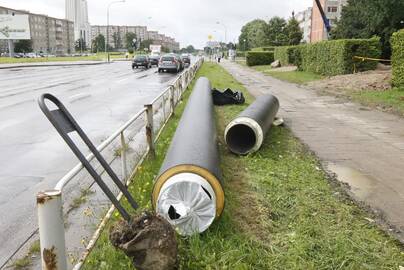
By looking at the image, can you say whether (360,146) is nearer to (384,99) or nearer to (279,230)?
(279,230)

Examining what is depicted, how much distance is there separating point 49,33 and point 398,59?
173836mm

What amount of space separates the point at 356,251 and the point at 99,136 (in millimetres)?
6940

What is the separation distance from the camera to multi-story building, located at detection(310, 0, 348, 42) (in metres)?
100

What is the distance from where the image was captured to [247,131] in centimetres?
836

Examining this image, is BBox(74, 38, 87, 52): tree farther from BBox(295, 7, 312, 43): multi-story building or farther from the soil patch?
the soil patch

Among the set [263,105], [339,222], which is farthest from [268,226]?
[263,105]

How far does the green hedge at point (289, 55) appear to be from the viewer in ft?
121

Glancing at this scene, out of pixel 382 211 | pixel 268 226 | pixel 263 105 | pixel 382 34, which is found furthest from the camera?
pixel 382 34

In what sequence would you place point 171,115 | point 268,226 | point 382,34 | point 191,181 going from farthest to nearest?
point 382,34 → point 171,115 → point 268,226 → point 191,181

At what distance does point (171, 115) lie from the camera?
12.3 meters

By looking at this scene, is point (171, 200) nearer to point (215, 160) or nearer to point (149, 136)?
point (215, 160)

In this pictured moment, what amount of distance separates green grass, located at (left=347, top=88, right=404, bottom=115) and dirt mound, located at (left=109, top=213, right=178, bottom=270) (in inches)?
465

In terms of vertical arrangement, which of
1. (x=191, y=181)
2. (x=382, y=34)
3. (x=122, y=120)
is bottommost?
(x=122, y=120)

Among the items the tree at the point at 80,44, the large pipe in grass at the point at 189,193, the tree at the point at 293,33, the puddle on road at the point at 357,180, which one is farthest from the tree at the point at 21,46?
the large pipe in grass at the point at 189,193
